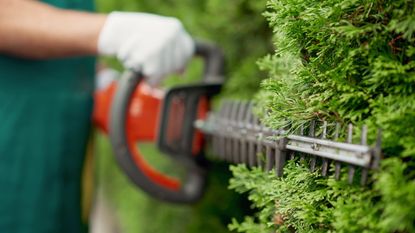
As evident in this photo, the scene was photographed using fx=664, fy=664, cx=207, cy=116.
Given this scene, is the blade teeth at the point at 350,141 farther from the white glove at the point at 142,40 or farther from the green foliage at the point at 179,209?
the green foliage at the point at 179,209

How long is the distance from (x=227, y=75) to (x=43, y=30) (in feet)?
1.99

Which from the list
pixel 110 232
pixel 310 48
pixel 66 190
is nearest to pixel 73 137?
pixel 66 190

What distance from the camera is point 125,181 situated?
2.99 m

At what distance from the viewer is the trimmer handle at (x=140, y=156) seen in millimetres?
1703

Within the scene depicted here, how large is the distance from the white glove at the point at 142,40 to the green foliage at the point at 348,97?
80cm

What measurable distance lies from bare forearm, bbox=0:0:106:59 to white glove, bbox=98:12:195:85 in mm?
33

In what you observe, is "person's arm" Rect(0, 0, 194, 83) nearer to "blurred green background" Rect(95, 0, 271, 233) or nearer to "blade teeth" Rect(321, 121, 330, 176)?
"blurred green background" Rect(95, 0, 271, 233)

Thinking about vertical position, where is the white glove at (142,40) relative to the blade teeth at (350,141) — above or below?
above

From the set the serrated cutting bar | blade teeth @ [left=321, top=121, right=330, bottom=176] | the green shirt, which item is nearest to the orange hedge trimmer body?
the green shirt

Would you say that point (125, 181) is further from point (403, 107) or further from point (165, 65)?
point (403, 107)

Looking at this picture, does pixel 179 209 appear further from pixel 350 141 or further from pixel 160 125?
pixel 350 141

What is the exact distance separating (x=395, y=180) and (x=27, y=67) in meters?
1.22

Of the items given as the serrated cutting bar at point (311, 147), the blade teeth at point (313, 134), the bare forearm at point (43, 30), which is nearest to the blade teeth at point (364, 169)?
the serrated cutting bar at point (311, 147)

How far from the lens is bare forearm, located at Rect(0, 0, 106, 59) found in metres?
1.47
